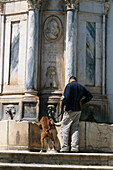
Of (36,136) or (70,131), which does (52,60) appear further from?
(70,131)

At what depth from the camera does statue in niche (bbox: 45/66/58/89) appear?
63.6ft

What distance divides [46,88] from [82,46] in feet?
7.86

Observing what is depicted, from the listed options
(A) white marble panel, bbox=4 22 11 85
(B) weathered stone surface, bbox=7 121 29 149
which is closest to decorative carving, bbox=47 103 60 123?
(A) white marble panel, bbox=4 22 11 85

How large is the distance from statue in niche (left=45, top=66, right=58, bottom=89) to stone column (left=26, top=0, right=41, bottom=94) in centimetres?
55

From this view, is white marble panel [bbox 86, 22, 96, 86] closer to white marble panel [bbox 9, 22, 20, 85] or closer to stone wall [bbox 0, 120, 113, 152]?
white marble panel [bbox 9, 22, 20, 85]

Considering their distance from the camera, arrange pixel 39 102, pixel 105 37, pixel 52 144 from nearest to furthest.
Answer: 1. pixel 52 144
2. pixel 39 102
3. pixel 105 37

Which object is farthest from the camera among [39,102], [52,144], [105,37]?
[105,37]

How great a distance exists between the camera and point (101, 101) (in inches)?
770

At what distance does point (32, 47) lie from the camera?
1923 cm

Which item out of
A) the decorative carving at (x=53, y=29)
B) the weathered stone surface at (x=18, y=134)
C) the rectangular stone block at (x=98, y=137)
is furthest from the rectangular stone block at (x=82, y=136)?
the decorative carving at (x=53, y=29)

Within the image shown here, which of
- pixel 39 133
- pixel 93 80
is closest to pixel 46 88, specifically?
pixel 93 80

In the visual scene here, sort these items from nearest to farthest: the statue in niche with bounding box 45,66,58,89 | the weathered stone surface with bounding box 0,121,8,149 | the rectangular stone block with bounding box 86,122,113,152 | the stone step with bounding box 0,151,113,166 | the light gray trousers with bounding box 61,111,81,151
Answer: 1. the stone step with bounding box 0,151,113,166
2. the light gray trousers with bounding box 61,111,81,151
3. the rectangular stone block with bounding box 86,122,113,152
4. the weathered stone surface with bounding box 0,121,8,149
5. the statue in niche with bounding box 45,66,58,89

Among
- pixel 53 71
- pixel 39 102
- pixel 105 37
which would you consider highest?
pixel 105 37

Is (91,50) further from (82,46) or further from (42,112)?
(42,112)
